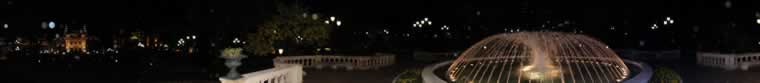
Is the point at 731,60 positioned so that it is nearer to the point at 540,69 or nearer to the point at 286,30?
the point at 540,69

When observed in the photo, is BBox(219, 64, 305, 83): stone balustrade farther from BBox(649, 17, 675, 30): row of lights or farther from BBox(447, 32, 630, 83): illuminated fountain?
BBox(649, 17, 675, 30): row of lights

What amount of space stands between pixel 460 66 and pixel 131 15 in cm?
1683

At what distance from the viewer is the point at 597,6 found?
3078 centimetres

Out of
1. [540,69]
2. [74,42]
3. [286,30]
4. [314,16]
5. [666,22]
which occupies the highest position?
[314,16]

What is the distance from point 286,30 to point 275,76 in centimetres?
936

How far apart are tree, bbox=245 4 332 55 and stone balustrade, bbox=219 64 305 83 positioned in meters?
7.17

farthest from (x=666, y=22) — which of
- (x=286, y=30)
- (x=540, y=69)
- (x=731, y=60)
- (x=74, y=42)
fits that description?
(x=74, y=42)

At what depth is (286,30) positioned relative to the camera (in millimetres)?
20984

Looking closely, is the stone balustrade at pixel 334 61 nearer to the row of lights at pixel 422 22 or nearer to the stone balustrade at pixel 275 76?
the stone balustrade at pixel 275 76

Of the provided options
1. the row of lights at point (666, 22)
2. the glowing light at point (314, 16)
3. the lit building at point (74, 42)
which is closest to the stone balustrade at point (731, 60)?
the row of lights at point (666, 22)

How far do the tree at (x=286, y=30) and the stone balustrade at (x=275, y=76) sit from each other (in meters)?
7.17

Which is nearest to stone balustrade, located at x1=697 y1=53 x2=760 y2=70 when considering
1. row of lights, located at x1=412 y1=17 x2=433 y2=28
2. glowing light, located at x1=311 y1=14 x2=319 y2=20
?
glowing light, located at x1=311 y1=14 x2=319 y2=20

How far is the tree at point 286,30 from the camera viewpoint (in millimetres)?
20828

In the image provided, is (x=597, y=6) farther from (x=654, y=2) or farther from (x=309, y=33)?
(x=309, y=33)
